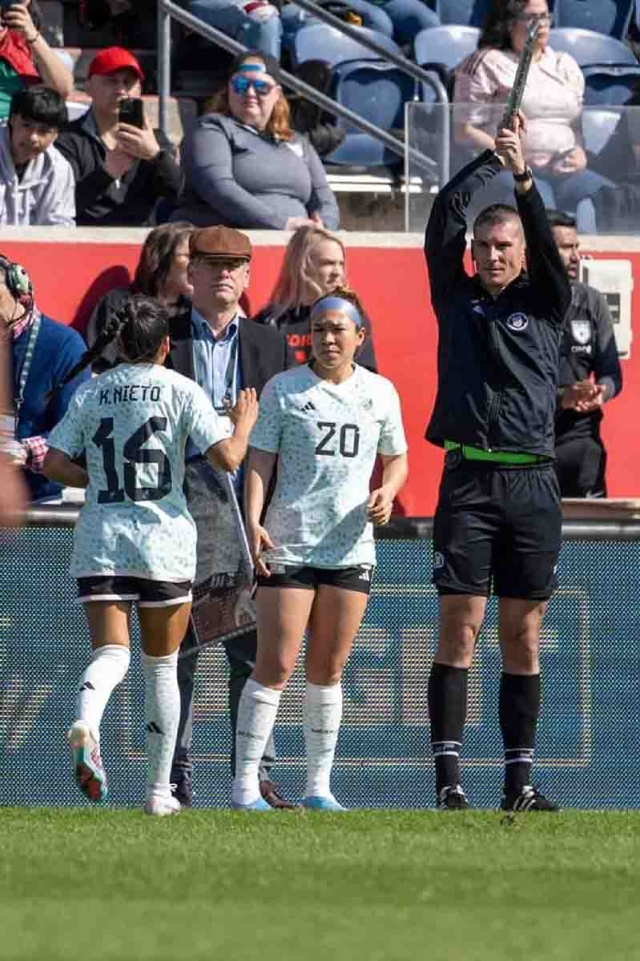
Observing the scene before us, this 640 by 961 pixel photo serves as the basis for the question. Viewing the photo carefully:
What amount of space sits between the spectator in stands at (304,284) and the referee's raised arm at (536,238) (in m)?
1.37

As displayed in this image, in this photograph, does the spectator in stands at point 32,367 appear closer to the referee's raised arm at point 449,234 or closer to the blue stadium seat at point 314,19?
the referee's raised arm at point 449,234

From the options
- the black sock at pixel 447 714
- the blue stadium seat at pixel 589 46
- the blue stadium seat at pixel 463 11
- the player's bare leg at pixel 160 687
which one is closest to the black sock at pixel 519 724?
the black sock at pixel 447 714

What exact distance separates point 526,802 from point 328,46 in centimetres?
832

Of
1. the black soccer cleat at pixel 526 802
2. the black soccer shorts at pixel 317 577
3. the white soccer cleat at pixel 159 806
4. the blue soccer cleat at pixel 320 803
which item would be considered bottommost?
the blue soccer cleat at pixel 320 803

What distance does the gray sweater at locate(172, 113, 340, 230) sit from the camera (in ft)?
36.1

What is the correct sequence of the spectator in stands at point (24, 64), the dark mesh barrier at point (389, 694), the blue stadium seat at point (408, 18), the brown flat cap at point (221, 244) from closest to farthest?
the brown flat cap at point (221, 244) → the dark mesh barrier at point (389, 694) → the spectator in stands at point (24, 64) → the blue stadium seat at point (408, 18)

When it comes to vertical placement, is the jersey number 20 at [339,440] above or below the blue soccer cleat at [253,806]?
above

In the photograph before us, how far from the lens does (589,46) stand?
51.0ft

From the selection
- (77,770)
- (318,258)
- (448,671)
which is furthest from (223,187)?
(77,770)

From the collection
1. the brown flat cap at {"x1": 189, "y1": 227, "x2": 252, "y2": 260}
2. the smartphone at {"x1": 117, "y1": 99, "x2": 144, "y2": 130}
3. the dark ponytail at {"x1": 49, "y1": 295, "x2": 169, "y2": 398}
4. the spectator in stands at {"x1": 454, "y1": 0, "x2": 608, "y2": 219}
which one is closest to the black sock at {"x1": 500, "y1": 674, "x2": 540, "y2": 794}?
the dark ponytail at {"x1": 49, "y1": 295, "x2": 169, "y2": 398}

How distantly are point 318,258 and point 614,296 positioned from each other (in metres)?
2.72

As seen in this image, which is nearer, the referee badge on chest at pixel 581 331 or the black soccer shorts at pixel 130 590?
the black soccer shorts at pixel 130 590

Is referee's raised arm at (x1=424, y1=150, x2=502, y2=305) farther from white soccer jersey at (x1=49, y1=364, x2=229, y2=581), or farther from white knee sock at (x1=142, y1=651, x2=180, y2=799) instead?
white knee sock at (x1=142, y1=651, x2=180, y2=799)

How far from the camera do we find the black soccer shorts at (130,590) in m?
7.56
